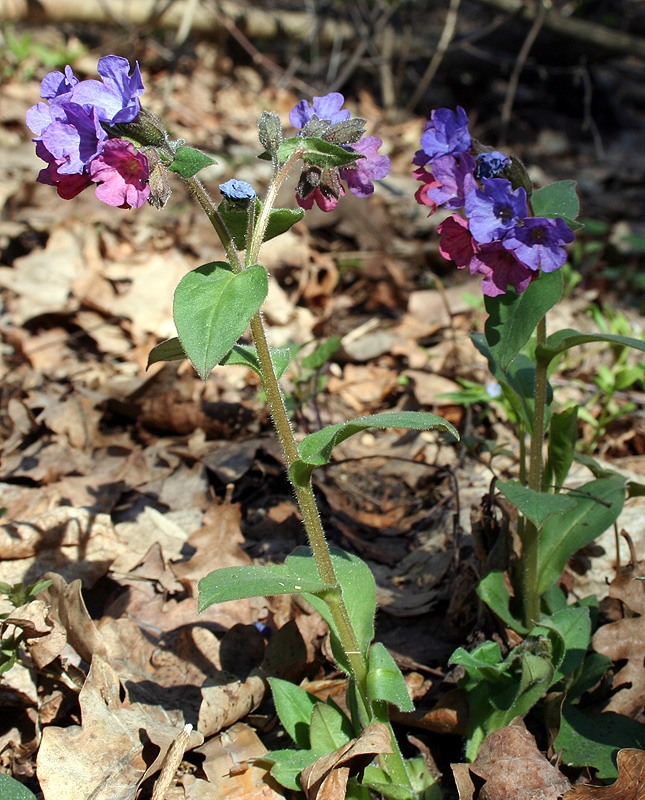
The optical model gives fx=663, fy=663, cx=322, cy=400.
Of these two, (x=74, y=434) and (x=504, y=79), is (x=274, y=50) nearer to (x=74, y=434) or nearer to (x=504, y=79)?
(x=504, y=79)

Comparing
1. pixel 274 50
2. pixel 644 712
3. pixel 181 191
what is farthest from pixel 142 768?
pixel 274 50

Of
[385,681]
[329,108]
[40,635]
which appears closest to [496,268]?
[329,108]

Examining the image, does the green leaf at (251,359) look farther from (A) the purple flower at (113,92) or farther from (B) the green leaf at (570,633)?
(B) the green leaf at (570,633)

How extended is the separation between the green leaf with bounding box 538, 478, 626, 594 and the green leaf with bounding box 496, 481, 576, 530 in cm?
20

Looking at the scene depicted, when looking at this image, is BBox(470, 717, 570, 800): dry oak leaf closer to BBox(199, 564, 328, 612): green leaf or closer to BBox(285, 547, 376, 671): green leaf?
BBox(285, 547, 376, 671): green leaf

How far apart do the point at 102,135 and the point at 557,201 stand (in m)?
1.12

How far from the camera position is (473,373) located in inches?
142

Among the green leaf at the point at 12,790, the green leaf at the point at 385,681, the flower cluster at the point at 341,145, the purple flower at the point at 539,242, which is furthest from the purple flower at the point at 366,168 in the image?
the green leaf at the point at 12,790

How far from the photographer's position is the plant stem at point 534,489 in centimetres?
177

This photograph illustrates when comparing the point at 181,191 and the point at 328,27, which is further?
the point at 328,27

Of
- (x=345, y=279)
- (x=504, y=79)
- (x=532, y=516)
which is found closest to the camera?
(x=532, y=516)

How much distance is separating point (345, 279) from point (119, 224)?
64.3 inches

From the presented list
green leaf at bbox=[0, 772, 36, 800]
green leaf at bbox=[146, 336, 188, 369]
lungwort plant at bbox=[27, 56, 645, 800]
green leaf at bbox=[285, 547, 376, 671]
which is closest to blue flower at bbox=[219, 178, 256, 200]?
lungwort plant at bbox=[27, 56, 645, 800]

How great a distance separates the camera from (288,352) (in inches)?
67.6
